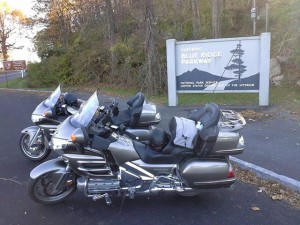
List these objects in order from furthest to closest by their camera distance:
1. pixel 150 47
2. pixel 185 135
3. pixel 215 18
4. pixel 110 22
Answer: pixel 110 22
pixel 215 18
pixel 150 47
pixel 185 135

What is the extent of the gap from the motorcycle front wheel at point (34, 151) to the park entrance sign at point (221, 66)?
15.8 ft

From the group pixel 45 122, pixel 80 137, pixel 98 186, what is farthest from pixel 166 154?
pixel 45 122

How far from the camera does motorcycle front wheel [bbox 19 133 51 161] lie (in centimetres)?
536

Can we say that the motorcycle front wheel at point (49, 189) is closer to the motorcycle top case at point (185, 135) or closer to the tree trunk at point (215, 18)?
the motorcycle top case at point (185, 135)

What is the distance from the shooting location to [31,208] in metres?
3.80

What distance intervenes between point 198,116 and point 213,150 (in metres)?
0.52

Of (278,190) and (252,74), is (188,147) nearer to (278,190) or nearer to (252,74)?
(278,190)

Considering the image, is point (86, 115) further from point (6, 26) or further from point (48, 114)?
point (6, 26)

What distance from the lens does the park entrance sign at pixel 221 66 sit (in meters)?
8.43

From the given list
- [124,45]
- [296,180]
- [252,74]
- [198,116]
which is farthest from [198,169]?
[124,45]

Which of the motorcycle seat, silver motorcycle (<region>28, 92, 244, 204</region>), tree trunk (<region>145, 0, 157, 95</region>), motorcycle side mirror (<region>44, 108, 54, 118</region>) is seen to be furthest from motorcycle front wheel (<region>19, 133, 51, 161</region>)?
tree trunk (<region>145, 0, 157, 95</region>)

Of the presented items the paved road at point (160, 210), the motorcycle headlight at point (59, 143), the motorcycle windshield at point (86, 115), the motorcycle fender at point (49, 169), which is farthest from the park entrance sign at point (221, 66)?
the motorcycle headlight at point (59, 143)

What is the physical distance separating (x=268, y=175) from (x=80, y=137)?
2652 mm

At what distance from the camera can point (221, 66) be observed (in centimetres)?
882
